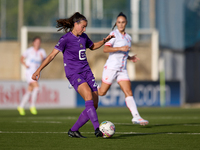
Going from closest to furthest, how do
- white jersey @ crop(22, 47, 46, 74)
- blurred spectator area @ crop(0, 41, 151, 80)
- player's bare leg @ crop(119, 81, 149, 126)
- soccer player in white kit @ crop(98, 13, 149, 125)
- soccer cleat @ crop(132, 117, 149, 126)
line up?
1. soccer cleat @ crop(132, 117, 149, 126)
2. player's bare leg @ crop(119, 81, 149, 126)
3. soccer player in white kit @ crop(98, 13, 149, 125)
4. white jersey @ crop(22, 47, 46, 74)
5. blurred spectator area @ crop(0, 41, 151, 80)

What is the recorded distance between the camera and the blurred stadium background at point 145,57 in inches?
657

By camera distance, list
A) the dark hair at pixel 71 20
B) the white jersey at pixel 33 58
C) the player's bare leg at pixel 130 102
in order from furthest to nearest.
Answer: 1. the white jersey at pixel 33 58
2. the player's bare leg at pixel 130 102
3. the dark hair at pixel 71 20

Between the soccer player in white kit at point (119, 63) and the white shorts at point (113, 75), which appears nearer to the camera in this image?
the soccer player in white kit at point (119, 63)

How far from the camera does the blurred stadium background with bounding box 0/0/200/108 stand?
1669cm

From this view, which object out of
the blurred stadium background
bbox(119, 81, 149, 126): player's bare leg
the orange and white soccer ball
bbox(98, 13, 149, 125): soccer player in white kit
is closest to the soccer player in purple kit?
the orange and white soccer ball

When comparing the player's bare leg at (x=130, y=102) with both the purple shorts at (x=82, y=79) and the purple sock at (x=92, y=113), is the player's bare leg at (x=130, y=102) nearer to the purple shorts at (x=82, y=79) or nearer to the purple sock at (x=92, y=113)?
the purple shorts at (x=82, y=79)

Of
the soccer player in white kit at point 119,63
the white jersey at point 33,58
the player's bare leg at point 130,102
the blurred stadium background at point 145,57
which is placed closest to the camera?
the player's bare leg at point 130,102

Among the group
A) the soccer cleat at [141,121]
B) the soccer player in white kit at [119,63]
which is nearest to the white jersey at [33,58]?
the soccer player in white kit at [119,63]

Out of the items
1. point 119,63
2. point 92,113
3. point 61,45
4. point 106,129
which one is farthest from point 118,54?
point 106,129

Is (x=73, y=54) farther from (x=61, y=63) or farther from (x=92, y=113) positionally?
(x=61, y=63)

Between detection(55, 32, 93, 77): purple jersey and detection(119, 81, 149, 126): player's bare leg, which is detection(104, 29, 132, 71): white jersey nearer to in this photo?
detection(119, 81, 149, 126): player's bare leg

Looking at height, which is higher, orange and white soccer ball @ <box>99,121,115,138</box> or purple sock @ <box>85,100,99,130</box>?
purple sock @ <box>85,100,99,130</box>

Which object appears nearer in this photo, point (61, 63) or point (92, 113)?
point (92, 113)

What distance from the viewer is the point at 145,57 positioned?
24.3m
